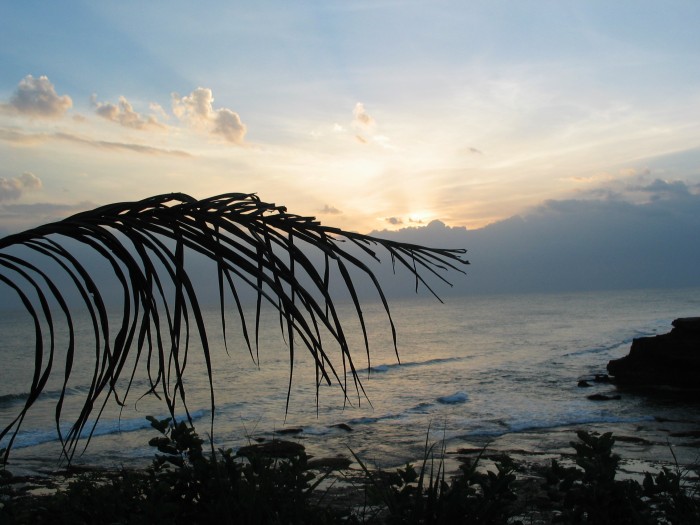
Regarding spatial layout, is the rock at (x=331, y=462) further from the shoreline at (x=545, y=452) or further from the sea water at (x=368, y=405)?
the sea water at (x=368, y=405)

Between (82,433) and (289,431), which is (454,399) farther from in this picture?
(82,433)

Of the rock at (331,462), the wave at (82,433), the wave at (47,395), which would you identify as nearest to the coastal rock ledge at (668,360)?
the rock at (331,462)

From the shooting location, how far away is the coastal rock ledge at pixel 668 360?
17.7 m

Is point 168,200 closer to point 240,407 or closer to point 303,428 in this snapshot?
point 303,428

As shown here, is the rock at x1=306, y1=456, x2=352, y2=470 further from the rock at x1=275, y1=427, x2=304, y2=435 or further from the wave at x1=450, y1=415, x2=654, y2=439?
the rock at x1=275, y1=427, x2=304, y2=435

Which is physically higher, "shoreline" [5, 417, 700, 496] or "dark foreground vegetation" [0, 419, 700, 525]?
"dark foreground vegetation" [0, 419, 700, 525]

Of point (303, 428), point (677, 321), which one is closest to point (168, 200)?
point (303, 428)

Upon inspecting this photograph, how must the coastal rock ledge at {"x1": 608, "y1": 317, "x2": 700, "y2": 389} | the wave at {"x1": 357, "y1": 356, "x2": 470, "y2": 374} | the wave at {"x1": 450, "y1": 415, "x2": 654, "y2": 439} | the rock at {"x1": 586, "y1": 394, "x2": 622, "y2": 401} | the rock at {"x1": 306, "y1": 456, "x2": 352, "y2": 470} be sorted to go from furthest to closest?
the wave at {"x1": 357, "y1": 356, "x2": 470, "y2": 374} < the coastal rock ledge at {"x1": 608, "y1": 317, "x2": 700, "y2": 389} < the rock at {"x1": 586, "y1": 394, "x2": 622, "y2": 401} < the wave at {"x1": 450, "y1": 415, "x2": 654, "y2": 439} < the rock at {"x1": 306, "y1": 456, "x2": 352, "y2": 470}

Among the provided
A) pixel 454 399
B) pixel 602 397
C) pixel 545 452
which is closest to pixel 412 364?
pixel 454 399

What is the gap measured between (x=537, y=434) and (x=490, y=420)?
82.2 inches

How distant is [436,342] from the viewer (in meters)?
46.3

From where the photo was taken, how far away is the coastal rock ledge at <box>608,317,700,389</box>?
17656 mm

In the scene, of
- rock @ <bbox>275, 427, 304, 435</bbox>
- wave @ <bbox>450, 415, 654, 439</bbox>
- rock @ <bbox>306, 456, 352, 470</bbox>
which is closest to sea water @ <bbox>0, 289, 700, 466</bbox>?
wave @ <bbox>450, 415, 654, 439</bbox>

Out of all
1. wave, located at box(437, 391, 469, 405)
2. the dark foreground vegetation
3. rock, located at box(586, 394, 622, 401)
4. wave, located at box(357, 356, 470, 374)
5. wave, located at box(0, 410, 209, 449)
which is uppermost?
the dark foreground vegetation
